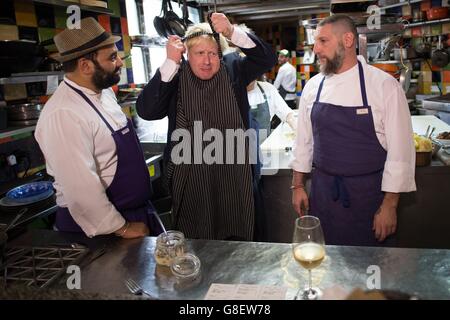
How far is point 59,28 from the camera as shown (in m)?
3.09

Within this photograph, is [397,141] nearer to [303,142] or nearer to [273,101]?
[303,142]

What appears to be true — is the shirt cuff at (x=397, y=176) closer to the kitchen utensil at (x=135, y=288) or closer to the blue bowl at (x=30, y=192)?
the kitchen utensil at (x=135, y=288)

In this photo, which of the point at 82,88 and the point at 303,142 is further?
the point at 303,142

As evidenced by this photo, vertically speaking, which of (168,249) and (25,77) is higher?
(25,77)

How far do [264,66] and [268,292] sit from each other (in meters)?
1.30

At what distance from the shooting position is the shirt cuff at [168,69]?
1.93 metres

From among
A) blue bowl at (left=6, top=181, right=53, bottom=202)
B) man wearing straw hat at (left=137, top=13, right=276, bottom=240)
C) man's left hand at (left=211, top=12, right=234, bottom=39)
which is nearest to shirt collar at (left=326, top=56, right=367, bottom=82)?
man wearing straw hat at (left=137, top=13, right=276, bottom=240)

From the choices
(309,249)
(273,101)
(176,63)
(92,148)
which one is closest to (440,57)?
(273,101)

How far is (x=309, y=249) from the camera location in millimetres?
1071

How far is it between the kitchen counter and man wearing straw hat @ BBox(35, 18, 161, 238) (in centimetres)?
25

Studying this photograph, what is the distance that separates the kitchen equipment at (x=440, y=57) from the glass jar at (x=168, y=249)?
19.6ft

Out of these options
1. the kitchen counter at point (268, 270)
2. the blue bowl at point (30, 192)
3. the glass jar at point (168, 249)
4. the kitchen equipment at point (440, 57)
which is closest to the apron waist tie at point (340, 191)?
the kitchen counter at point (268, 270)

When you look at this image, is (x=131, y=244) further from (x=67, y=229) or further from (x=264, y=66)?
(x=264, y=66)

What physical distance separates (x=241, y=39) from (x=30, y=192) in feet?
4.85
